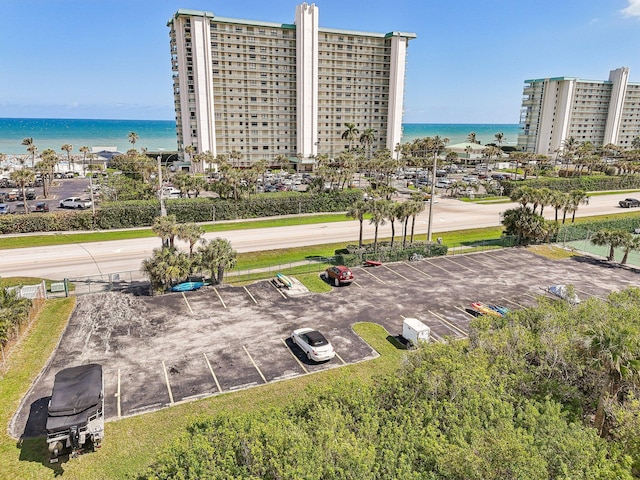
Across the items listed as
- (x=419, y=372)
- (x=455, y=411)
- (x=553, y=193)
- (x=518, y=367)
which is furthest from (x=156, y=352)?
(x=553, y=193)

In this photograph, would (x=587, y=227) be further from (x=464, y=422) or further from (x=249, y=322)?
(x=464, y=422)

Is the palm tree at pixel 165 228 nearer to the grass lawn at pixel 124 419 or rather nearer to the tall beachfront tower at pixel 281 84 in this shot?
the grass lawn at pixel 124 419

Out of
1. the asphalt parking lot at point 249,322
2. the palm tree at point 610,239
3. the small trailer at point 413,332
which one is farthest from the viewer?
the palm tree at point 610,239

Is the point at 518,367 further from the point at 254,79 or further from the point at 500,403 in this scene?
the point at 254,79

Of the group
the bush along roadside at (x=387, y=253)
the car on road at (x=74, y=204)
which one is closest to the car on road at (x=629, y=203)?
the bush along roadside at (x=387, y=253)

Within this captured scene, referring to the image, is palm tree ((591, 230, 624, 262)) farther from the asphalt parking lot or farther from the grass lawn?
the grass lawn

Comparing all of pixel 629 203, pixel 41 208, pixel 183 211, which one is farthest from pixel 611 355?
pixel 629 203

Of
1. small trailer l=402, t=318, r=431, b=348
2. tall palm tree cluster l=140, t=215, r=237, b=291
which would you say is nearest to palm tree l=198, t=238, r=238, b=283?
tall palm tree cluster l=140, t=215, r=237, b=291
